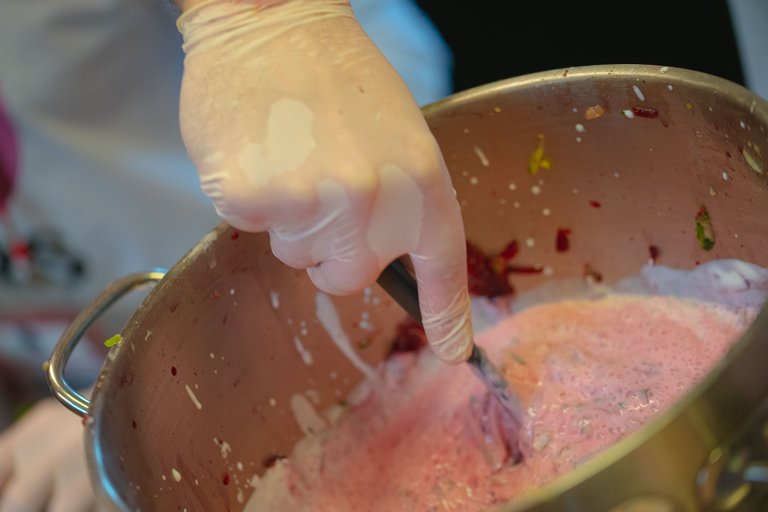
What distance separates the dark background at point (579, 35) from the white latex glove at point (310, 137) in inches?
24.0

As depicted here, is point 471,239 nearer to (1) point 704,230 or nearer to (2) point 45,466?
(1) point 704,230

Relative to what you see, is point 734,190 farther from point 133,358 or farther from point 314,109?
point 133,358

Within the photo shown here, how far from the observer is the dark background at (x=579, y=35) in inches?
39.1

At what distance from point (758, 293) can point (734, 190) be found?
0.29 feet

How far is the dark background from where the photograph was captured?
3.26ft

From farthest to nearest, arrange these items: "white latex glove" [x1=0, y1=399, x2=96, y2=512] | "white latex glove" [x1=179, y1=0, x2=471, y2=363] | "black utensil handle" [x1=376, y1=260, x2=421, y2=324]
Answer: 1. "white latex glove" [x1=0, y1=399, x2=96, y2=512]
2. "black utensil handle" [x1=376, y1=260, x2=421, y2=324]
3. "white latex glove" [x1=179, y1=0, x2=471, y2=363]

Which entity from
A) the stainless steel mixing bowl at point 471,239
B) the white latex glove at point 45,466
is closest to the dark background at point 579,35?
→ the stainless steel mixing bowl at point 471,239

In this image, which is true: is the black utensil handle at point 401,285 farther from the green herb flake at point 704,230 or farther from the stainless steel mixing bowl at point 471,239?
the green herb flake at point 704,230

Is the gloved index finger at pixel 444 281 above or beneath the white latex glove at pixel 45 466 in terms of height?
above

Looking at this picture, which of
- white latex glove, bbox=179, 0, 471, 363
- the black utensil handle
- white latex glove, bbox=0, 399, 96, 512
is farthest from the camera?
white latex glove, bbox=0, 399, 96, 512

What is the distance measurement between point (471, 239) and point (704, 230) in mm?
203

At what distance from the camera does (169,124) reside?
104 cm

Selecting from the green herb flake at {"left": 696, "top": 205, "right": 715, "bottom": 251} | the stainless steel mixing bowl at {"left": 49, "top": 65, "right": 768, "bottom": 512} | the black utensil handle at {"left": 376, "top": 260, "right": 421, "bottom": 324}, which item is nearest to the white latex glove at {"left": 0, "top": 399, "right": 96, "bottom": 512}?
the stainless steel mixing bowl at {"left": 49, "top": 65, "right": 768, "bottom": 512}

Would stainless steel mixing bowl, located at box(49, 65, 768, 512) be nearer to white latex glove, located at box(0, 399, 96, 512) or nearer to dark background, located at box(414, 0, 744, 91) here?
white latex glove, located at box(0, 399, 96, 512)
